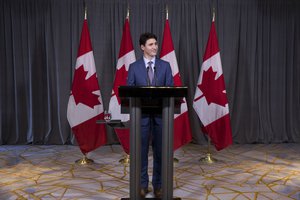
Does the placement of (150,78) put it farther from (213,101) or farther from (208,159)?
(208,159)

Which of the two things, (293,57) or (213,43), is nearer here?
(213,43)

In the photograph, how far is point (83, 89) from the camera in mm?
4164

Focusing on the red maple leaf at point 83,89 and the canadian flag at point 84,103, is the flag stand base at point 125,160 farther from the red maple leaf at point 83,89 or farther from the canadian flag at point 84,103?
the red maple leaf at point 83,89

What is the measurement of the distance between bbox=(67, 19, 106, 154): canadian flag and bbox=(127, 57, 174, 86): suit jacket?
5.16ft

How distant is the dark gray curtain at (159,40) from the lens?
207 inches

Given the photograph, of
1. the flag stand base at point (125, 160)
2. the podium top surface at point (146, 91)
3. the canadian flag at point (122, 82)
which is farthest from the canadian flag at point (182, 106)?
the podium top surface at point (146, 91)

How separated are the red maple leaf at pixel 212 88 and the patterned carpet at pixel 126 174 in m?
0.83

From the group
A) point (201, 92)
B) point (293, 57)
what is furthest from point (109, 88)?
point (293, 57)

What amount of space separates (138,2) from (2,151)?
3160mm

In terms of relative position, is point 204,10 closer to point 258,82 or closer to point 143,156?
point 258,82

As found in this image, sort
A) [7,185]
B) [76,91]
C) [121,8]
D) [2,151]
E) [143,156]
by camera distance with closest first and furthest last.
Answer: [143,156]
[7,185]
[76,91]
[2,151]
[121,8]

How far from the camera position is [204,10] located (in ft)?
17.7

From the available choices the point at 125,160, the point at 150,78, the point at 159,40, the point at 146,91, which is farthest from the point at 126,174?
the point at 159,40

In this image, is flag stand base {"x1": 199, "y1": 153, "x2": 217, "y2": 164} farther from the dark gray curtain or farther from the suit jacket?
the suit jacket
